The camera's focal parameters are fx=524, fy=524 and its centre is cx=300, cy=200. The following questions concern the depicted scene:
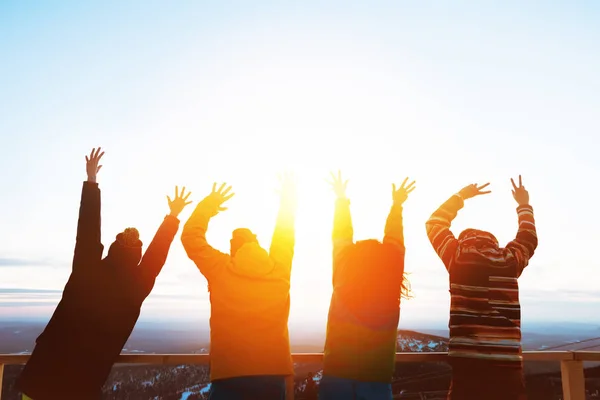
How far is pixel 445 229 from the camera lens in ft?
11.8

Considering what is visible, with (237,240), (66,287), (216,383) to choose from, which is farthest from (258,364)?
(66,287)

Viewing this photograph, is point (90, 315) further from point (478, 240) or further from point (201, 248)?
point (478, 240)

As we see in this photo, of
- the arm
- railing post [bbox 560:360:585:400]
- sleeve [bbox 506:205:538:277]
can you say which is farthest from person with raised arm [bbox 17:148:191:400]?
railing post [bbox 560:360:585:400]

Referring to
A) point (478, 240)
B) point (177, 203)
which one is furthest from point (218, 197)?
point (478, 240)

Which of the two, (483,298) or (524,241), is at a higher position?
(524,241)

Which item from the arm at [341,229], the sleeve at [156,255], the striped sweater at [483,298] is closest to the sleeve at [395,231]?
the arm at [341,229]

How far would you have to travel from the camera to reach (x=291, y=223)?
3609mm

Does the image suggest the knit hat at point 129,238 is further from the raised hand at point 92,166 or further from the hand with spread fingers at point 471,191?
the hand with spread fingers at point 471,191

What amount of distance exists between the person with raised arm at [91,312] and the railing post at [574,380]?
3102 mm

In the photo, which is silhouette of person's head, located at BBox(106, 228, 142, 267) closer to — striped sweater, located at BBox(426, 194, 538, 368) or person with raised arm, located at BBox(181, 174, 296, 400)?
person with raised arm, located at BBox(181, 174, 296, 400)

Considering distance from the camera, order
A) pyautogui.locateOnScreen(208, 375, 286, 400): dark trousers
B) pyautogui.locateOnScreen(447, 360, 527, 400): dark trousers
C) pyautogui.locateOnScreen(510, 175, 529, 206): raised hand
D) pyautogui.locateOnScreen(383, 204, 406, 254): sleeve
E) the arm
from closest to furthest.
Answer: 1. pyautogui.locateOnScreen(208, 375, 286, 400): dark trousers
2. pyautogui.locateOnScreen(447, 360, 527, 400): dark trousers
3. pyautogui.locateOnScreen(383, 204, 406, 254): sleeve
4. the arm
5. pyautogui.locateOnScreen(510, 175, 529, 206): raised hand

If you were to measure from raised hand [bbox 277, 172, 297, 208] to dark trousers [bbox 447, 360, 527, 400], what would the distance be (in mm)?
1558

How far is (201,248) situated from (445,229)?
1.65 m

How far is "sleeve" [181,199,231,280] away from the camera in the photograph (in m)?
3.25
